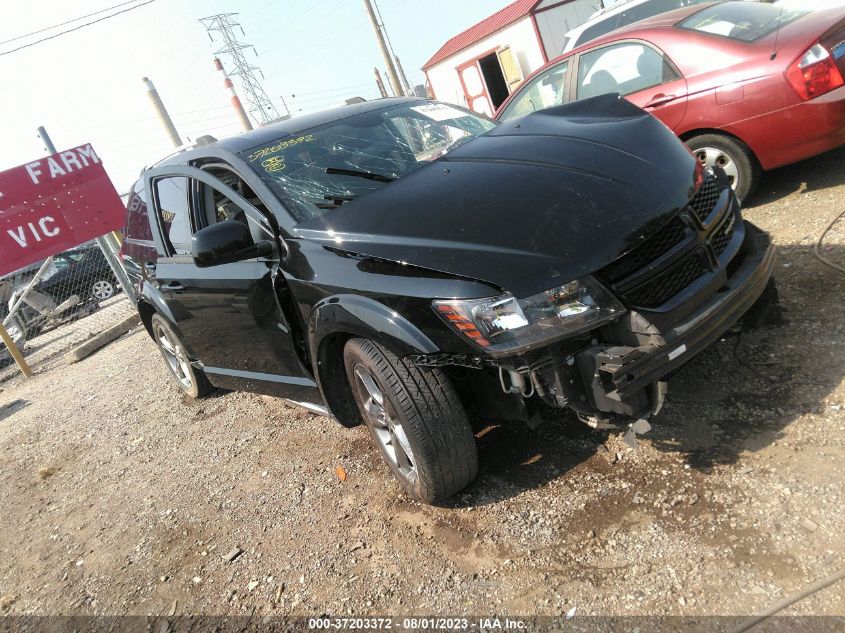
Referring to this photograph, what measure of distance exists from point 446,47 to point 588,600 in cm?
2199

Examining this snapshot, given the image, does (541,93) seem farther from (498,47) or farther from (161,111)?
(161,111)

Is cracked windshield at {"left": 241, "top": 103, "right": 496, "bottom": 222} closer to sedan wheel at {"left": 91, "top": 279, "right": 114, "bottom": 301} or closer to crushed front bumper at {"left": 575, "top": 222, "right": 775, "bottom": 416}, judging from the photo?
crushed front bumper at {"left": 575, "top": 222, "right": 775, "bottom": 416}

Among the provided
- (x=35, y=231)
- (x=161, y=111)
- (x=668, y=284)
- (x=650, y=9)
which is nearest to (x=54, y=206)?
(x=35, y=231)

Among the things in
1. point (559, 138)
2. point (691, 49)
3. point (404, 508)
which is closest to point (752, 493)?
point (404, 508)

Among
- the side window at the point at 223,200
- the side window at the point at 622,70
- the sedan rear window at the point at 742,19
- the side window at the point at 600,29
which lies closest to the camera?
the side window at the point at 223,200

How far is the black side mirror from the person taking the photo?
2590mm

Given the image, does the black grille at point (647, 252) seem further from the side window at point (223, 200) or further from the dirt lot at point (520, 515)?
the side window at point (223, 200)

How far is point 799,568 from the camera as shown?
1.81 m

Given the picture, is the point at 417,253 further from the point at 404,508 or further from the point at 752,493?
the point at 752,493

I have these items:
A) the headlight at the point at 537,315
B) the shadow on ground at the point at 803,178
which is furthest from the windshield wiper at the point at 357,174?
the shadow on ground at the point at 803,178

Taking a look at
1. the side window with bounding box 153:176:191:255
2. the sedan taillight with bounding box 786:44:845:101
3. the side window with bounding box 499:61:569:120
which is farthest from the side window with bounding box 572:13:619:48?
the side window with bounding box 153:176:191:255

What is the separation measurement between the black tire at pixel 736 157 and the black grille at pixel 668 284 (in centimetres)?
260

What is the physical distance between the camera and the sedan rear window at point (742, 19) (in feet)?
14.0

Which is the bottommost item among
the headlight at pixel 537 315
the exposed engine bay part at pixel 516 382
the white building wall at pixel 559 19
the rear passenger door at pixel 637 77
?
the exposed engine bay part at pixel 516 382
